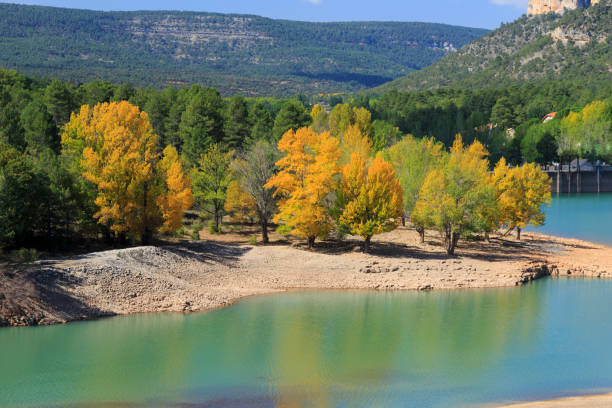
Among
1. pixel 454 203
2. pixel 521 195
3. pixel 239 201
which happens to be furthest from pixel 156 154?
pixel 521 195

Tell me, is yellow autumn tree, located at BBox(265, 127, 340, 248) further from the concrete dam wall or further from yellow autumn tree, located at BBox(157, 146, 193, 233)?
the concrete dam wall

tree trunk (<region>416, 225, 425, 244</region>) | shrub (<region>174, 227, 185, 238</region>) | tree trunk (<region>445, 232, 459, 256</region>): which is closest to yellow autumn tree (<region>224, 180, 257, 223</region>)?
shrub (<region>174, 227, 185, 238</region>)

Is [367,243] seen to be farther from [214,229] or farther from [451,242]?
[214,229]

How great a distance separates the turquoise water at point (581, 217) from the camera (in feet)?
221

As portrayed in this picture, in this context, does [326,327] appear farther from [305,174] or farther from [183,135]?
[183,135]

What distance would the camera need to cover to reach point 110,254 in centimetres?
4028

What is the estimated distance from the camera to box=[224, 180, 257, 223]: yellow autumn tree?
5271 cm

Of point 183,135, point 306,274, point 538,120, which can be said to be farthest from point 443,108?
point 306,274

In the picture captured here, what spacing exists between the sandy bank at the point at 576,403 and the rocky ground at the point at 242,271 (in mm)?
17079

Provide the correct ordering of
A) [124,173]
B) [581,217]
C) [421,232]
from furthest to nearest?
[581,217], [421,232], [124,173]

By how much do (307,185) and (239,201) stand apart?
604 centimetres

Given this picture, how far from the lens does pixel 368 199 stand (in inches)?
1879

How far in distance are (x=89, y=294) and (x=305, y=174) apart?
18.8 metres

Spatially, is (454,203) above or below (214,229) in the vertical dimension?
above
